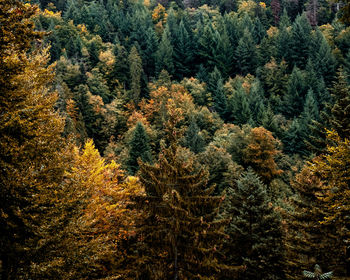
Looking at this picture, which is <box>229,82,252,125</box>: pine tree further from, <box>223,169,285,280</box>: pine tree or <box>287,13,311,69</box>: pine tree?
<box>223,169,285,280</box>: pine tree

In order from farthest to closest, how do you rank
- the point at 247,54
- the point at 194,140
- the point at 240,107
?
the point at 247,54, the point at 240,107, the point at 194,140

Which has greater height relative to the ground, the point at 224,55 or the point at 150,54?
the point at 150,54

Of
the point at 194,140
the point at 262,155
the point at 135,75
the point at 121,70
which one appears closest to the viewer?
the point at 262,155

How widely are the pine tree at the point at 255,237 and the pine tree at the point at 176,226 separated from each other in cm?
527

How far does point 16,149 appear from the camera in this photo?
1020 centimetres

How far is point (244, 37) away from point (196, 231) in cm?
7798

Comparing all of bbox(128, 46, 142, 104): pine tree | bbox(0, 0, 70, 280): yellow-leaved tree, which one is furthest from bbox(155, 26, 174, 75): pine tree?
bbox(0, 0, 70, 280): yellow-leaved tree

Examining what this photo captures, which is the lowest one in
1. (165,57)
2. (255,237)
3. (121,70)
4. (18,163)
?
(255,237)

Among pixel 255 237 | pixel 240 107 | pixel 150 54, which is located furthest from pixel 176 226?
pixel 150 54

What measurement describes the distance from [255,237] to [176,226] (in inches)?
317

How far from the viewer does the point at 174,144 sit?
13766 mm

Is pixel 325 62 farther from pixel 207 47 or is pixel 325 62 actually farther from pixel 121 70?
pixel 121 70

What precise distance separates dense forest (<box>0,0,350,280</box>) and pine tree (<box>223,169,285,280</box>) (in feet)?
0.30

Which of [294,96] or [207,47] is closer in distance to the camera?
[294,96]
